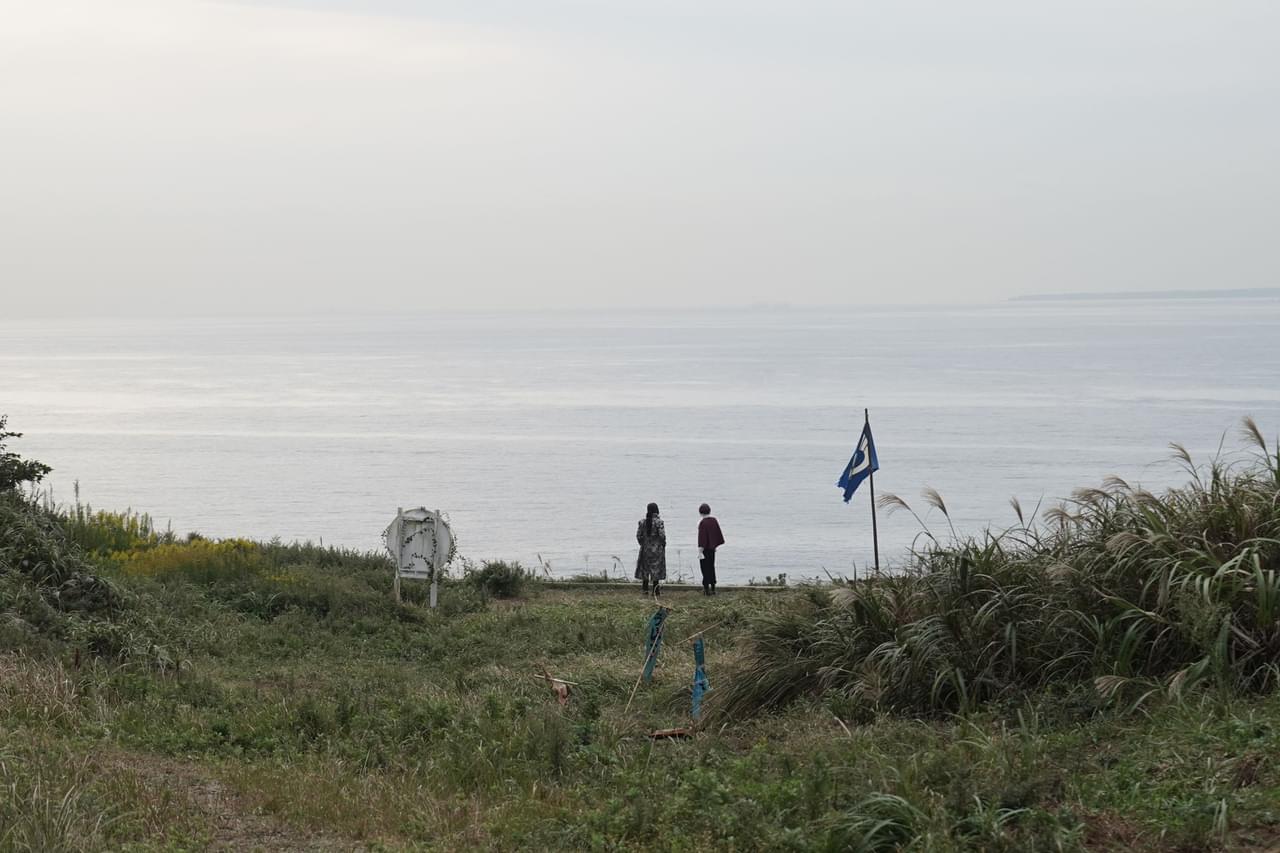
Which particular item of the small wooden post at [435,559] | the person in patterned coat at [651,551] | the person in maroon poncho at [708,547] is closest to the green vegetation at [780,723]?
the small wooden post at [435,559]

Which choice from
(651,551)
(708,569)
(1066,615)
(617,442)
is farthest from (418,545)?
(617,442)

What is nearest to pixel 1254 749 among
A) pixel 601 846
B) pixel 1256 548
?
pixel 1256 548

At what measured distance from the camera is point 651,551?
71.6 ft

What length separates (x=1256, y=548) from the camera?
9.25 meters

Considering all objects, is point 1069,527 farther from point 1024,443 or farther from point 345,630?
point 1024,443

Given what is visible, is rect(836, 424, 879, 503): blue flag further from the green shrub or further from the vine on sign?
the green shrub

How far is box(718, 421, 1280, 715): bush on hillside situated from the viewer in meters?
8.89

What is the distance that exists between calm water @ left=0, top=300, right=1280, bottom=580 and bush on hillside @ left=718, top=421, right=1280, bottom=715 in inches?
474

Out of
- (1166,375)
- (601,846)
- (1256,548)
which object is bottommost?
(601,846)

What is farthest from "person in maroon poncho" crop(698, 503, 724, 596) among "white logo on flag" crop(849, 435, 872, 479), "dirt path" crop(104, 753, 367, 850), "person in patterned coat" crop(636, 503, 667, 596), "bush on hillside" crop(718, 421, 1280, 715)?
"dirt path" crop(104, 753, 367, 850)

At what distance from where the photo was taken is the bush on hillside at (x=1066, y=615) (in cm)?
889

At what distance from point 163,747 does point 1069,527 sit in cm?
663

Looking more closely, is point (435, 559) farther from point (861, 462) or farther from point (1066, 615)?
point (1066, 615)

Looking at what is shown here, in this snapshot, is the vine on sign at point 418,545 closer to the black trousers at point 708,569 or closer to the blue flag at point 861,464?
the black trousers at point 708,569
